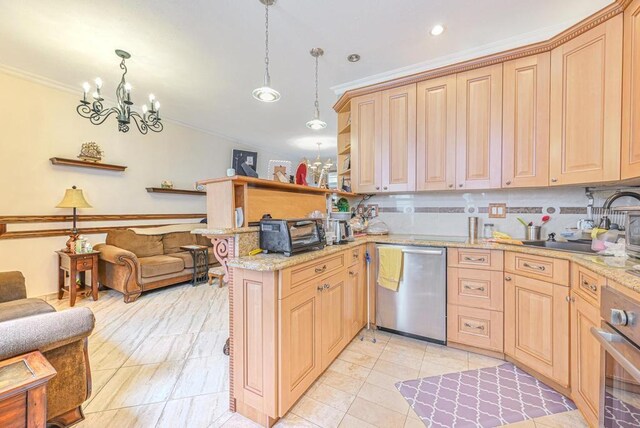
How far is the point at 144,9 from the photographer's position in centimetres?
215

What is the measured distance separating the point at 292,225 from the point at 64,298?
153 inches

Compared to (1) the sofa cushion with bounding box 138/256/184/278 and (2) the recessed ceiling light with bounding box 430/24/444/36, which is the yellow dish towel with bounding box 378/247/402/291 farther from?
(1) the sofa cushion with bounding box 138/256/184/278

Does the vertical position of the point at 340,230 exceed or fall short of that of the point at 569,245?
it exceeds it

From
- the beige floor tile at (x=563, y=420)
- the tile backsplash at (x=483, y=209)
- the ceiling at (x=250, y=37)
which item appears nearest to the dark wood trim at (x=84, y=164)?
the ceiling at (x=250, y=37)

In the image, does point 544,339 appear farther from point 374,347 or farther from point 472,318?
point 374,347

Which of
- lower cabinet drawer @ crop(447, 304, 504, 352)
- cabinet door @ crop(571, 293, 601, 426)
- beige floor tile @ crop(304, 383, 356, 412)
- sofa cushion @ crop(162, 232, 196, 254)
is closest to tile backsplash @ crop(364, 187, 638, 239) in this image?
lower cabinet drawer @ crop(447, 304, 504, 352)

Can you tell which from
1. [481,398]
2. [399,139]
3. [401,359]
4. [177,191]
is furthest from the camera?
[177,191]

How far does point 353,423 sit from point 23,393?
4.83 ft

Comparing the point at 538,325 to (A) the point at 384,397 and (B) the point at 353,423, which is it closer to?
(A) the point at 384,397

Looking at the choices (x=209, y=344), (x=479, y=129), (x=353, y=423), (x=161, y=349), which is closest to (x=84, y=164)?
(x=161, y=349)

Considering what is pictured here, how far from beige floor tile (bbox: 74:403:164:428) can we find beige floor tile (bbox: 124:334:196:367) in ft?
1.81

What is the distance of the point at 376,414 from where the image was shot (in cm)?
156

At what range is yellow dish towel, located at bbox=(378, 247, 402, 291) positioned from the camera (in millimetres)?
2387

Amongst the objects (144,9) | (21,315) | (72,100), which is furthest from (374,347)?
(72,100)
